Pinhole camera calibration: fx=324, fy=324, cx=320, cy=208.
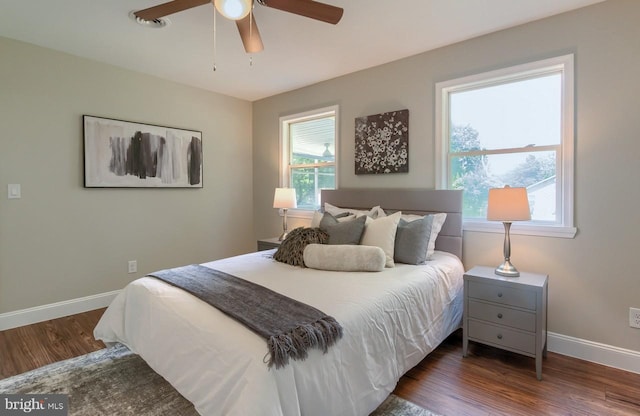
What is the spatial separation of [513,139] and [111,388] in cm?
336

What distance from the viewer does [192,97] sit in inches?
157

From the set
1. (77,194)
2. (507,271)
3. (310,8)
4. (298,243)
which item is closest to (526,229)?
(507,271)

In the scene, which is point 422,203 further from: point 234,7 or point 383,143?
point 234,7

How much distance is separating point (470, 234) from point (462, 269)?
1.05 ft

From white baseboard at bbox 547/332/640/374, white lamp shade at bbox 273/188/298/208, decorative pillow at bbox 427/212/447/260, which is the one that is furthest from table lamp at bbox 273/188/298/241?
white baseboard at bbox 547/332/640/374

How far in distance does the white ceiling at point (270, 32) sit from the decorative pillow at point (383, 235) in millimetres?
1507

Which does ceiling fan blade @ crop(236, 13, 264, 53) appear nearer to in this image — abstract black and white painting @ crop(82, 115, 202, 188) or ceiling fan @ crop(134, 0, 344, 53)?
ceiling fan @ crop(134, 0, 344, 53)

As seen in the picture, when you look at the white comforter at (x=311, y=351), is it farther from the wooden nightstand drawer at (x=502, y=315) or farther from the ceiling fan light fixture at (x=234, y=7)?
the ceiling fan light fixture at (x=234, y=7)

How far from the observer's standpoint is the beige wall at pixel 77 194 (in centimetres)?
283

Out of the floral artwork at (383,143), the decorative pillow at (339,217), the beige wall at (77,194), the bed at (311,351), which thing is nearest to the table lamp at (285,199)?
the decorative pillow at (339,217)

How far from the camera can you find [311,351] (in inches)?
53.4

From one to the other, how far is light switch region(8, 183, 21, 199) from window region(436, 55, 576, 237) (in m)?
3.72

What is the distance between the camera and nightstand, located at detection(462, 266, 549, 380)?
2070 mm

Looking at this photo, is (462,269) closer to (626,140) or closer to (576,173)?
(576,173)
